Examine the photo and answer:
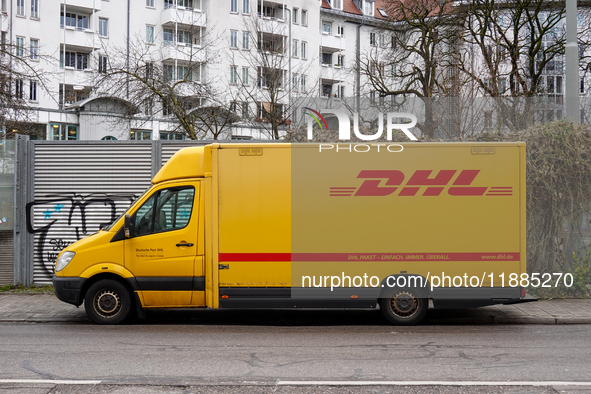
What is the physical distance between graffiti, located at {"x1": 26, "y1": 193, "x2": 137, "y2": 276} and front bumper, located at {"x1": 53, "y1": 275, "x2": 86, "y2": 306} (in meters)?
3.43

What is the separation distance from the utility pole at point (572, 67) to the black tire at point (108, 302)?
28.9 ft

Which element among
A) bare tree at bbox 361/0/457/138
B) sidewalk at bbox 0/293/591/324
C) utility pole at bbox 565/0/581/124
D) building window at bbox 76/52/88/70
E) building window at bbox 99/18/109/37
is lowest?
sidewalk at bbox 0/293/591/324

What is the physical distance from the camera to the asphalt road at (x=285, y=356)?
5.91 meters

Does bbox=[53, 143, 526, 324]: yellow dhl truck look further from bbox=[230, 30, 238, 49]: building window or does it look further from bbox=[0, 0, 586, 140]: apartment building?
bbox=[230, 30, 238, 49]: building window

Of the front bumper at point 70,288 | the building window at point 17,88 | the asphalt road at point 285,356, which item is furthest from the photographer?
the building window at point 17,88

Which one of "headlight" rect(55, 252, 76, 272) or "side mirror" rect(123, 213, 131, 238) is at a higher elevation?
"side mirror" rect(123, 213, 131, 238)

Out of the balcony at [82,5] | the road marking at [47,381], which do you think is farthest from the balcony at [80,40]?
the road marking at [47,381]

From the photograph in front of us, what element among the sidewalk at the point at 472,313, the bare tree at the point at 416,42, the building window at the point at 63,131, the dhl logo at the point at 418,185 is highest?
the bare tree at the point at 416,42

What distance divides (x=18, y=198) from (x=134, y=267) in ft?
16.2

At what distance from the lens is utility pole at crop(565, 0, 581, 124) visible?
1138cm

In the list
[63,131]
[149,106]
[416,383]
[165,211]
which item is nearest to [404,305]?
[416,383]

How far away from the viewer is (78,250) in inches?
354

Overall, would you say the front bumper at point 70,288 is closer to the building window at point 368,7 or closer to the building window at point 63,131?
the building window at point 63,131

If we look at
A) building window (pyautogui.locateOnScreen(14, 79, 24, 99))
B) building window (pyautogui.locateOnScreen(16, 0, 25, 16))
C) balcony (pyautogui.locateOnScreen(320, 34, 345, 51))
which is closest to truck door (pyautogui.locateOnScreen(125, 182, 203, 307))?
building window (pyautogui.locateOnScreen(14, 79, 24, 99))
